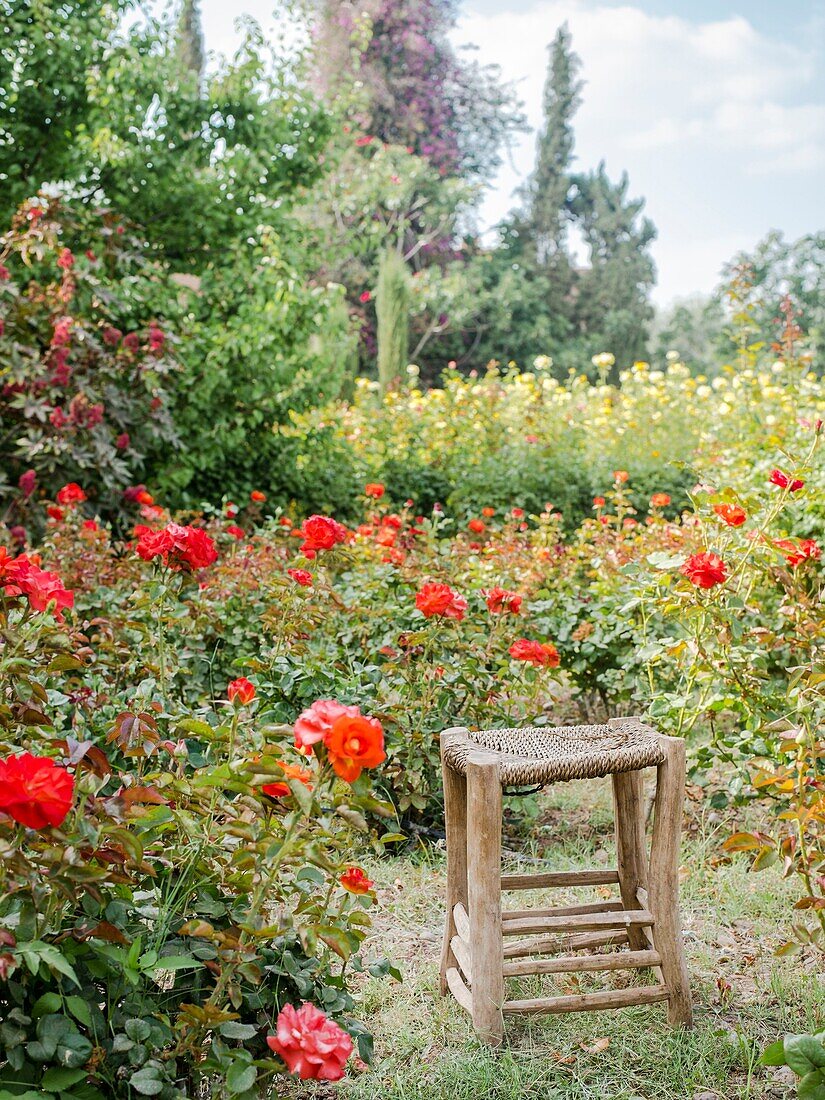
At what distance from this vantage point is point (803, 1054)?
1.25 meters

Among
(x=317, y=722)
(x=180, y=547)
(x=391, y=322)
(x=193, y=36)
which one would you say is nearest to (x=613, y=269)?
(x=391, y=322)

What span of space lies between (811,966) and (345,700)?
51.5 inches

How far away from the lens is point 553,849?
2713 millimetres

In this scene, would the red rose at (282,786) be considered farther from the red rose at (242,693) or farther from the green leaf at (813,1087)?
the green leaf at (813,1087)

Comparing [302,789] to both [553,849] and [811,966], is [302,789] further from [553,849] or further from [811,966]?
[553,849]

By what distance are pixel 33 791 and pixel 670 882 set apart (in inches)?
50.9

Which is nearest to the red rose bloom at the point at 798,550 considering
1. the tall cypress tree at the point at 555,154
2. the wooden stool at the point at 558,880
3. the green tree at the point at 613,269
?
the wooden stool at the point at 558,880

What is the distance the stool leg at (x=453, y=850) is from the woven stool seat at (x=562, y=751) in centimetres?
7

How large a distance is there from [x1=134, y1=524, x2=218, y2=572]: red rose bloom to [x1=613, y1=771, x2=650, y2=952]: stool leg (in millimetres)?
1005

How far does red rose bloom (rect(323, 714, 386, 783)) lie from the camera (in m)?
1.13

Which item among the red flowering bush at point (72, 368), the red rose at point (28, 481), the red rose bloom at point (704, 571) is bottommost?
the red rose bloom at point (704, 571)

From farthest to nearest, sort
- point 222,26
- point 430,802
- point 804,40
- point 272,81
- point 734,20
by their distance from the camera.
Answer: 1. point 734,20
2. point 804,40
3. point 222,26
4. point 272,81
5. point 430,802

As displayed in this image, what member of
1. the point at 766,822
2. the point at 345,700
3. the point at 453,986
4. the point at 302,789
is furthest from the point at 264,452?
the point at 302,789

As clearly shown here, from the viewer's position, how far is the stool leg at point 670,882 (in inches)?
71.9
